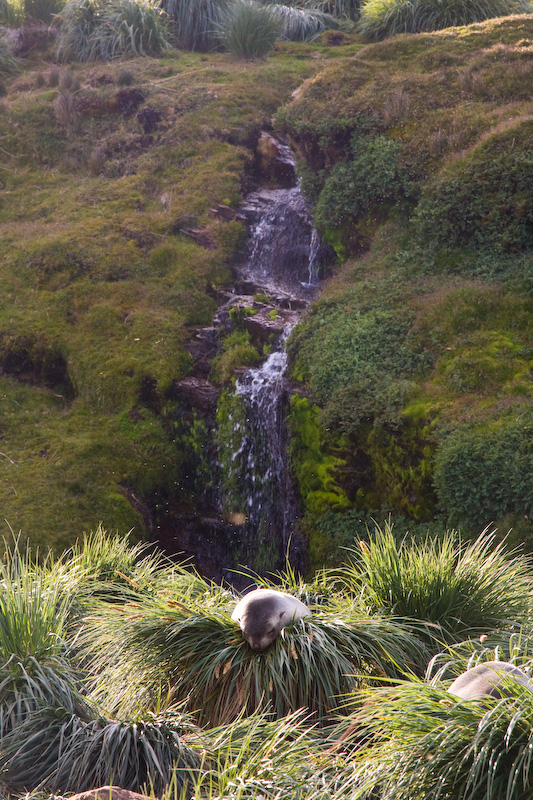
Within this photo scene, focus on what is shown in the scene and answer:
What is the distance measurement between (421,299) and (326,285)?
2.19 meters

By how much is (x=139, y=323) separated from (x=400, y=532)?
587cm

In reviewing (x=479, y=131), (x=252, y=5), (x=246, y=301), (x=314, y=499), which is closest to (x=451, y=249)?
(x=479, y=131)

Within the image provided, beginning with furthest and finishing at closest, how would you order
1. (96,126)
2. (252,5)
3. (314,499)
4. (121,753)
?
1. (252,5)
2. (96,126)
3. (314,499)
4. (121,753)

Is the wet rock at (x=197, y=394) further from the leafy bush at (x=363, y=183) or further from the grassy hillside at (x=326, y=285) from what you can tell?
the leafy bush at (x=363, y=183)

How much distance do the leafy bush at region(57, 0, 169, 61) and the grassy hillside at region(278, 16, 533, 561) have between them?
720 centimetres

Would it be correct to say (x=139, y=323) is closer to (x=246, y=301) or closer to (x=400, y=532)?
(x=246, y=301)

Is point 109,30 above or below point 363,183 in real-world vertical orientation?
above

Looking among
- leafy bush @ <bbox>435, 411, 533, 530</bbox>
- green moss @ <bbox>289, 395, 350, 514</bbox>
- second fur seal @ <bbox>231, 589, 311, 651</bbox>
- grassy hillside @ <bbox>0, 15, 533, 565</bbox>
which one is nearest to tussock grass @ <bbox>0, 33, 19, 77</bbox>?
grassy hillside @ <bbox>0, 15, 533, 565</bbox>

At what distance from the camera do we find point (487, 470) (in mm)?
7652

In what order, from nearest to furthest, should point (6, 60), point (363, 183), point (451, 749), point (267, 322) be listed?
1. point (451, 749)
2. point (267, 322)
3. point (363, 183)
4. point (6, 60)

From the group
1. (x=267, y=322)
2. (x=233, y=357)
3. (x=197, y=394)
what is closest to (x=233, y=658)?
(x=197, y=394)

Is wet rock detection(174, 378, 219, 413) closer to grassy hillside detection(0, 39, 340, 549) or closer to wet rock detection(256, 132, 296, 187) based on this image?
grassy hillside detection(0, 39, 340, 549)

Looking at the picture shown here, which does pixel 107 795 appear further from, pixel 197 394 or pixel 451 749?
pixel 197 394

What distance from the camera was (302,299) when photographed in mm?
12023
